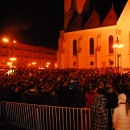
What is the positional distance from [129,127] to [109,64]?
4109 cm

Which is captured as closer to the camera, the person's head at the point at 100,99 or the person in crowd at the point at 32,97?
the person's head at the point at 100,99

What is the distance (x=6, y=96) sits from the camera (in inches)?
424

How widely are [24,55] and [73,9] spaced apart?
2112 cm

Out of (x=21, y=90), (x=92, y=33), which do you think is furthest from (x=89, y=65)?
(x=21, y=90)

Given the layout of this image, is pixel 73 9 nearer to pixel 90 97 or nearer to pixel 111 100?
pixel 90 97

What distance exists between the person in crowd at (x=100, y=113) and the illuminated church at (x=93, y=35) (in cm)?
3676

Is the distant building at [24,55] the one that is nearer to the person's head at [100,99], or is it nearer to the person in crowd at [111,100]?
the person in crowd at [111,100]

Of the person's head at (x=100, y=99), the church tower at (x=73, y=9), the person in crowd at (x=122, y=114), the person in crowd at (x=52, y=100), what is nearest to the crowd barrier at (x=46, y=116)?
the person in crowd at (x=52, y=100)

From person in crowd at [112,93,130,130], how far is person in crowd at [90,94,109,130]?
54cm

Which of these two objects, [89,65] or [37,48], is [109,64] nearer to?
[89,65]

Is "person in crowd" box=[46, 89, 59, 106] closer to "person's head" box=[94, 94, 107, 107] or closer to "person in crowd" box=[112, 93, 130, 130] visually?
"person's head" box=[94, 94, 107, 107]

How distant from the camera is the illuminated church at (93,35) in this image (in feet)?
146

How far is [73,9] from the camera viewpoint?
56.4 meters

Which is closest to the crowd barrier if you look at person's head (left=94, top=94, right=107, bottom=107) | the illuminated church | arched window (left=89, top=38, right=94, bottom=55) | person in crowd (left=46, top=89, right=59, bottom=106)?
person in crowd (left=46, top=89, right=59, bottom=106)
